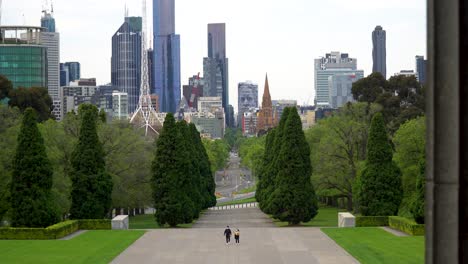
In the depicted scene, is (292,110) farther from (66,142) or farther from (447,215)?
(447,215)

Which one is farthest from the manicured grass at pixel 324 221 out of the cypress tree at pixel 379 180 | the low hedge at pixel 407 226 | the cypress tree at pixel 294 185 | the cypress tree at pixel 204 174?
the low hedge at pixel 407 226

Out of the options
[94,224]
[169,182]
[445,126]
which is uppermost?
[445,126]

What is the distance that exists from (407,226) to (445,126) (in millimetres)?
39951

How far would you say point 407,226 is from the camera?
45.3 metres

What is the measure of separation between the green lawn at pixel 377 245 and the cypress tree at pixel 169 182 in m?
10.8

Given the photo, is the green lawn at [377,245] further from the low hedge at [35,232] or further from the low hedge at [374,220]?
the low hedge at [35,232]

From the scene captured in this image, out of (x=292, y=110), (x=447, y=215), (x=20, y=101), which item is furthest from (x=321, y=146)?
(x=447, y=215)

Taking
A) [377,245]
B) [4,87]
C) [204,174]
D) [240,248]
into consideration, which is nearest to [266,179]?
[204,174]

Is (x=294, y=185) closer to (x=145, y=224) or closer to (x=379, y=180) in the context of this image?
(x=379, y=180)

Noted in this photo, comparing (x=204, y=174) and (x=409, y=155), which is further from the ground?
(x=409, y=155)

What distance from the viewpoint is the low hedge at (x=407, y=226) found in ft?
144

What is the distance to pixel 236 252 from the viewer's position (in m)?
38.7

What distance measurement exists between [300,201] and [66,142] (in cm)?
1621
